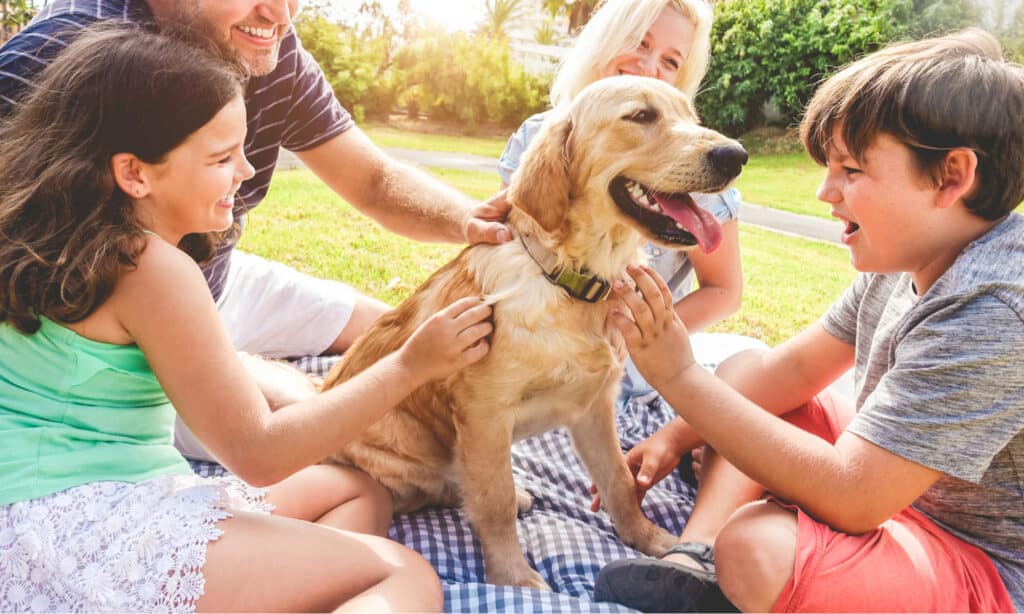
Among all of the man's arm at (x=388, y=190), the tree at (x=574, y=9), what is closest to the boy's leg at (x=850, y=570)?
the man's arm at (x=388, y=190)

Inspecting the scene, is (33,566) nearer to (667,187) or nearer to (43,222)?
(43,222)

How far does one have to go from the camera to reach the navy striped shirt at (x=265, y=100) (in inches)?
101

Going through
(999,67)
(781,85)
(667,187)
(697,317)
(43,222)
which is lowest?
(781,85)

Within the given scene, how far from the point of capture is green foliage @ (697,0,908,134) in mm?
13898

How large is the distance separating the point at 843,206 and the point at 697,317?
4.23 ft

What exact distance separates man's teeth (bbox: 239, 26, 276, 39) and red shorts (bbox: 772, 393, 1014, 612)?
7.85ft

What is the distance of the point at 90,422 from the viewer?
6.42 ft

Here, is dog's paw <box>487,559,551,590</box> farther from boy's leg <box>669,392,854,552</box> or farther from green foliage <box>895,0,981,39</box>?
green foliage <box>895,0,981,39</box>

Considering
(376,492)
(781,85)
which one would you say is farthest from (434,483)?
(781,85)

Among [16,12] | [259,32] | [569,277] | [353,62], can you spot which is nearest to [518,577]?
[569,277]

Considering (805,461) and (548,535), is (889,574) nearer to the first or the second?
(805,461)

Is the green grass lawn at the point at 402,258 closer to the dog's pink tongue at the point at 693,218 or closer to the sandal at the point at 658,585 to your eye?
the dog's pink tongue at the point at 693,218

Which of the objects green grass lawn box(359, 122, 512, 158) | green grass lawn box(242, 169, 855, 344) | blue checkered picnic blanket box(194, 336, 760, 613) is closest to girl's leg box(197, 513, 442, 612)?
blue checkered picnic blanket box(194, 336, 760, 613)

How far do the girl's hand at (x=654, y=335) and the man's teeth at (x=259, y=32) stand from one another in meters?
1.65
